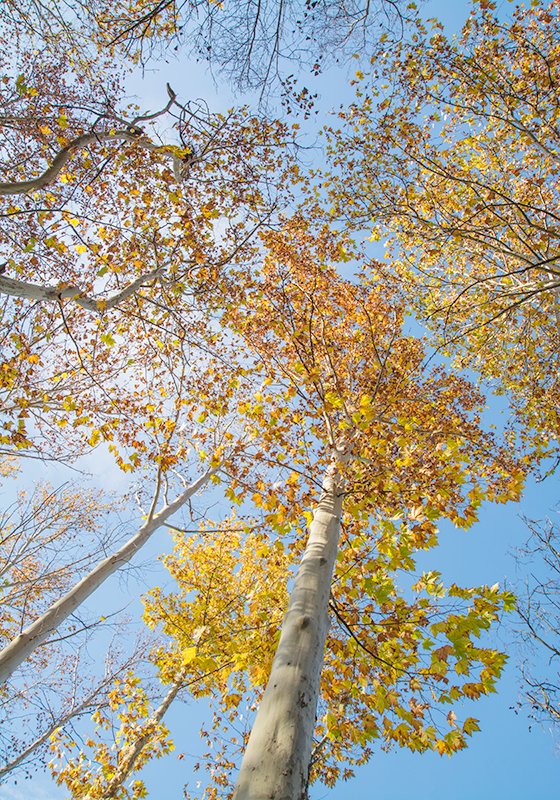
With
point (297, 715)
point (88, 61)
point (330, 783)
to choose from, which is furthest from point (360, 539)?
point (88, 61)

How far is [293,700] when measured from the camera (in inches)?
80.7

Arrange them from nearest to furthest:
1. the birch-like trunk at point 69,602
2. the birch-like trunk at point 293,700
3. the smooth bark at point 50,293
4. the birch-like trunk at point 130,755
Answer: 1. the birch-like trunk at point 293,700
2. the smooth bark at point 50,293
3. the birch-like trunk at point 69,602
4. the birch-like trunk at point 130,755

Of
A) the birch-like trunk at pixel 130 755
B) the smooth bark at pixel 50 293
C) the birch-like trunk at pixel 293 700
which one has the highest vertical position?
the smooth bark at pixel 50 293

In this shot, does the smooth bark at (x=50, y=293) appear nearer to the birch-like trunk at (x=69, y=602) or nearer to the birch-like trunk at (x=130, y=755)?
the birch-like trunk at (x=69, y=602)

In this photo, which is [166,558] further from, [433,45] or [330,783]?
[433,45]

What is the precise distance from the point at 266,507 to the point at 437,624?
171 centimetres

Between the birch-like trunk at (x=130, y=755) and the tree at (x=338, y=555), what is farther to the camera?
the birch-like trunk at (x=130, y=755)

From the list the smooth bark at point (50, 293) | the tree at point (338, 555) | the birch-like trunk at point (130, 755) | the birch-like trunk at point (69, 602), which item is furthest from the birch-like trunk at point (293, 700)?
the birch-like trunk at point (130, 755)

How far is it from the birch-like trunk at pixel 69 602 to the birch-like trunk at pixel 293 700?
3.25 m

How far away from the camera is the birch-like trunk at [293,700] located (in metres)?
1.72

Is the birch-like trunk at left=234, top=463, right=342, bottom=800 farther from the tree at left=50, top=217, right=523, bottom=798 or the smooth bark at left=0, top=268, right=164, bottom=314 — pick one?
the smooth bark at left=0, top=268, right=164, bottom=314

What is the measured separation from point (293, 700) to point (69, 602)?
148 inches

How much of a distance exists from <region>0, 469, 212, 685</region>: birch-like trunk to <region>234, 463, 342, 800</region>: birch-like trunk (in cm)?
325

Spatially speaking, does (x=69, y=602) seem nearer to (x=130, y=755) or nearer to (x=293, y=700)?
(x=130, y=755)
